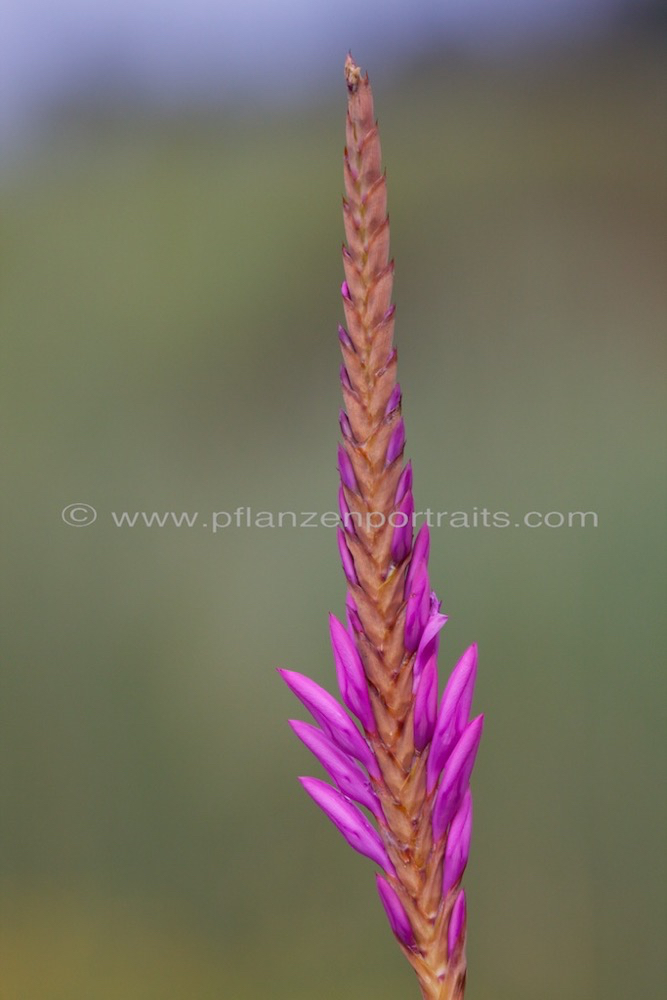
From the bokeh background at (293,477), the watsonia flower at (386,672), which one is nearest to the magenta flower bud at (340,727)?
the watsonia flower at (386,672)

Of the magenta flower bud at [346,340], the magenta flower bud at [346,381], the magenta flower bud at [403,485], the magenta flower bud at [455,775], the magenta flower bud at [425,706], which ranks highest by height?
the magenta flower bud at [346,340]

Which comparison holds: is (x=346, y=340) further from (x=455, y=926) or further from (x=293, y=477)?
(x=293, y=477)

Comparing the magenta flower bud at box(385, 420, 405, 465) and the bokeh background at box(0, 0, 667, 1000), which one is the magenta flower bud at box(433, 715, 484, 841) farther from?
the bokeh background at box(0, 0, 667, 1000)

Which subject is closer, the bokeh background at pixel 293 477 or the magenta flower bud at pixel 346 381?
the magenta flower bud at pixel 346 381

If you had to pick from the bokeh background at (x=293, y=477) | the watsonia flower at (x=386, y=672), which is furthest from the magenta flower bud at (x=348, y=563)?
the bokeh background at (x=293, y=477)

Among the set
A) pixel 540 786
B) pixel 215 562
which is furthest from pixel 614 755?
pixel 215 562

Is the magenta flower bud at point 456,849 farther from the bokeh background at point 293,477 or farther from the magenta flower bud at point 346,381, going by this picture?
the bokeh background at point 293,477

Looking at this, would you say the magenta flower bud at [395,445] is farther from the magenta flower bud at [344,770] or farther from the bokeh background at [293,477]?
the bokeh background at [293,477]

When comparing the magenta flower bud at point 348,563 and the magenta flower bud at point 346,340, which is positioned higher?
→ the magenta flower bud at point 346,340

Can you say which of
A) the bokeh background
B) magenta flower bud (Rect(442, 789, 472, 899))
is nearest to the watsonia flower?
magenta flower bud (Rect(442, 789, 472, 899))

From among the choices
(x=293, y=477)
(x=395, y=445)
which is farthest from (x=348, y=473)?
(x=293, y=477)
